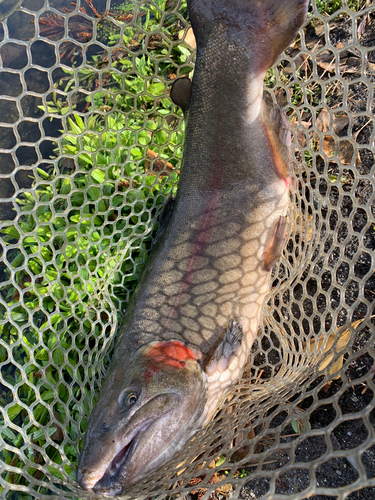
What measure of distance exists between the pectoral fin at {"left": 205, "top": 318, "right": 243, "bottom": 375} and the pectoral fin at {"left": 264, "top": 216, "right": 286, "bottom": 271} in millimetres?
465

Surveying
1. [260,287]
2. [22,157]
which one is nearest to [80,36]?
[22,157]

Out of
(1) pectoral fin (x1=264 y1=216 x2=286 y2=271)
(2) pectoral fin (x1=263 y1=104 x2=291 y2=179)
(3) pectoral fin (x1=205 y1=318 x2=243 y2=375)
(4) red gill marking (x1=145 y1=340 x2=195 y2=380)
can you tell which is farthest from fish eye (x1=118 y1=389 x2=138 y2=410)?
(2) pectoral fin (x1=263 y1=104 x2=291 y2=179)

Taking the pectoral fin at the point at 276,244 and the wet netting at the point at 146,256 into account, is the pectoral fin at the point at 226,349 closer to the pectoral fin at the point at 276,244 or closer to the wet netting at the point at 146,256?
the wet netting at the point at 146,256

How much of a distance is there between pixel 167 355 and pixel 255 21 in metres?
1.91

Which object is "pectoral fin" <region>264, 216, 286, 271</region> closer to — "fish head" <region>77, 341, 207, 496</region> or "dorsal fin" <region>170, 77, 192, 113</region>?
"fish head" <region>77, 341, 207, 496</region>

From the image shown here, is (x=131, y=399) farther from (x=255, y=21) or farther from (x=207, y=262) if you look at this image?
(x=255, y=21)

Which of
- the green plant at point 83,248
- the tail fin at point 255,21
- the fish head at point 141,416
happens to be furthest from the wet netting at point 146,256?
the tail fin at point 255,21

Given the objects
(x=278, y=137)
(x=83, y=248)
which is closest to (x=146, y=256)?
(x=83, y=248)

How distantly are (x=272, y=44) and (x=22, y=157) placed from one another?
2.65m

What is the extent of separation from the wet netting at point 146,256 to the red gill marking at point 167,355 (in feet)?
1.65

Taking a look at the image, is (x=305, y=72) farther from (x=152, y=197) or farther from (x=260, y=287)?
(x=260, y=287)

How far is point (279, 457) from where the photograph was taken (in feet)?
8.61

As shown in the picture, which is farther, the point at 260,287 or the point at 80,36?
the point at 80,36

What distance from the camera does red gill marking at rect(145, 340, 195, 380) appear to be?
6.95 feet
